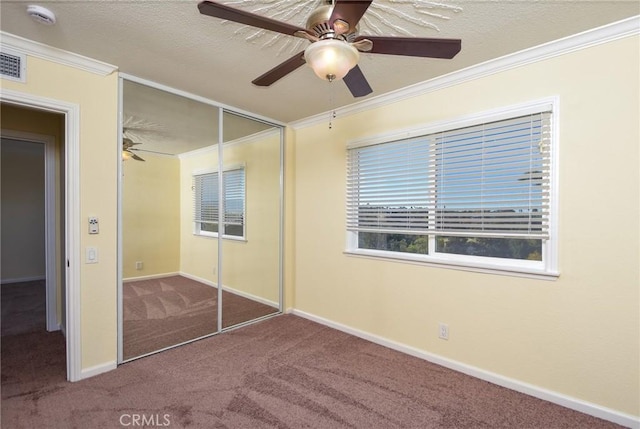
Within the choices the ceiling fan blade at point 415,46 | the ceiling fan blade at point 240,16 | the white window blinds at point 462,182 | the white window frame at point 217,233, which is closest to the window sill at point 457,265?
the white window blinds at point 462,182

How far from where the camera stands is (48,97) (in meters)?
2.24

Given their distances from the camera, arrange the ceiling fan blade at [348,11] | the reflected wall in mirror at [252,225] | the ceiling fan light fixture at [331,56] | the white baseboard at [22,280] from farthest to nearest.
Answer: the white baseboard at [22,280], the reflected wall in mirror at [252,225], the ceiling fan light fixture at [331,56], the ceiling fan blade at [348,11]

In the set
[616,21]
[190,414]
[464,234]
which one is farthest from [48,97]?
[616,21]

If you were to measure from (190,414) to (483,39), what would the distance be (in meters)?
3.14

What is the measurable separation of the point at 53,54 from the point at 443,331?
3.70 metres

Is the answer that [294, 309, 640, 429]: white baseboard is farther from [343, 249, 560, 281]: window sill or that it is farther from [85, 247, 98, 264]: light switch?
[85, 247, 98, 264]: light switch

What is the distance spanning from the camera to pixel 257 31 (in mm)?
1988

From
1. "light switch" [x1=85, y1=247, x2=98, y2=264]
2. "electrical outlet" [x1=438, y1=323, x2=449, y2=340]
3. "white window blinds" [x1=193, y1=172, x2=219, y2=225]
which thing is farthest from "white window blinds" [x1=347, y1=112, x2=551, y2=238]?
"light switch" [x1=85, y1=247, x2=98, y2=264]

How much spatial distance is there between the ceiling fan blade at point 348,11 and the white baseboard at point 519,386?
103 inches

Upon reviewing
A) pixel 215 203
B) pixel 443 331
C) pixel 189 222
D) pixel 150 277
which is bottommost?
pixel 443 331

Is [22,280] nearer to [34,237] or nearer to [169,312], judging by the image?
[34,237]

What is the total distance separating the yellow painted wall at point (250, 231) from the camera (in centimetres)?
322

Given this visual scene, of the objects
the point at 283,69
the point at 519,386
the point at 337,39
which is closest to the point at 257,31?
the point at 283,69

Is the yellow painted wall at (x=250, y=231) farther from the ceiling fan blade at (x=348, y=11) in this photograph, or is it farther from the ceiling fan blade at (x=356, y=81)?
the ceiling fan blade at (x=348, y=11)
